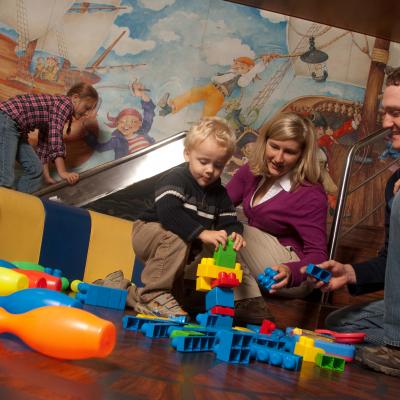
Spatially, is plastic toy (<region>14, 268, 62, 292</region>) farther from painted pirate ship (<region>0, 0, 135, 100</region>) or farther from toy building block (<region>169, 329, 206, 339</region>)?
A: painted pirate ship (<region>0, 0, 135, 100</region>)

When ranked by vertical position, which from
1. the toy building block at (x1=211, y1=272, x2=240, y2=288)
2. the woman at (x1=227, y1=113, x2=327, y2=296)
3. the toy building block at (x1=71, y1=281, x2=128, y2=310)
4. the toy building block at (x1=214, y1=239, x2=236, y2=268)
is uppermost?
the woman at (x1=227, y1=113, x2=327, y2=296)

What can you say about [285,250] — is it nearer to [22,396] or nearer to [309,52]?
[22,396]

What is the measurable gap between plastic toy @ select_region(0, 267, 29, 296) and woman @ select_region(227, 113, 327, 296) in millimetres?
1004

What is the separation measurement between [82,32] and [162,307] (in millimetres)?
4519

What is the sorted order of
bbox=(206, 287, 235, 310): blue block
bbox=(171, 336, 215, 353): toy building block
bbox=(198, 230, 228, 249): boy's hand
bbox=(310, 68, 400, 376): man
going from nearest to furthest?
bbox=(171, 336, 215, 353): toy building block
bbox=(310, 68, 400, 376): man
bbox=(206, 287, 235, 310): blue block
bbox=(198, 230, 228, 249): boy's hand

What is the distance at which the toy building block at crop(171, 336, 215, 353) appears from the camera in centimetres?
133

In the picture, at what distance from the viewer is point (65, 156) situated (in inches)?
216

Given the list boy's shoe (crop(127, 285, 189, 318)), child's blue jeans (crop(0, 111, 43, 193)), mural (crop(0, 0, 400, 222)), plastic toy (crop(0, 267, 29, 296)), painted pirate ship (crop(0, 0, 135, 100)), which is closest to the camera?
plastic toy (crop(0, 267, 29, 296))

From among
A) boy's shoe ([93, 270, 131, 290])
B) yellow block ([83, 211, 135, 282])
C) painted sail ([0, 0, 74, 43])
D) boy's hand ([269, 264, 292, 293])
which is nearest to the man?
boy's hand ([269, 264, 292, 293])

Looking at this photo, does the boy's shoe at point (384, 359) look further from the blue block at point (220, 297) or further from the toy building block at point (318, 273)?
the blue block at point (220, 297)

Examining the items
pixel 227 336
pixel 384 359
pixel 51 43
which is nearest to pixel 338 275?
pixel 384 359

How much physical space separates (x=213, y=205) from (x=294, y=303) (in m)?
0.66

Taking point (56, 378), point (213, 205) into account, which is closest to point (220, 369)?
point (56, 378)

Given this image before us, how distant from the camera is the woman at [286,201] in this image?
2293mm
